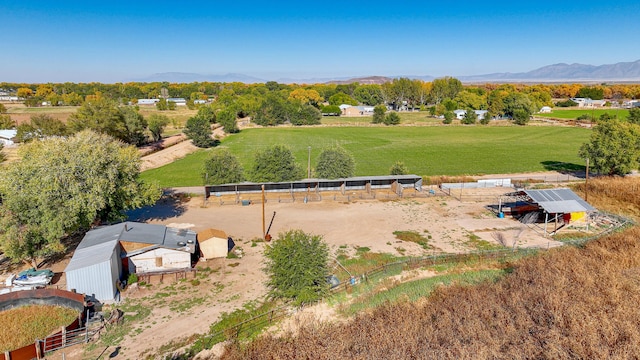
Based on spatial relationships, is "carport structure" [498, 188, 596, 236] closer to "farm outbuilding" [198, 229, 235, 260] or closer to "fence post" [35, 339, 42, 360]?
"farm outbuilding" [198, 229, 235, 260]

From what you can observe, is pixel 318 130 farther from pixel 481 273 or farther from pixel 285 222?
pixel 481 273

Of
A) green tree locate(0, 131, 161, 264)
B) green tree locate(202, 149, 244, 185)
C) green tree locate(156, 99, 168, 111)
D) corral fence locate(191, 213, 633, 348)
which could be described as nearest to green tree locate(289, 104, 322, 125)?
green tree locate(156, 99, 168, 111)

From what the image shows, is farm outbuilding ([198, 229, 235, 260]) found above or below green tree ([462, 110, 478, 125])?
below

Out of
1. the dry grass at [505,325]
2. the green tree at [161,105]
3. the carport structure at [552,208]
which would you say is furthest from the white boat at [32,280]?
the green tree at [161,105]

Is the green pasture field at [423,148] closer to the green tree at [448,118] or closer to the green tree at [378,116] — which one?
the green tree at [448,118]

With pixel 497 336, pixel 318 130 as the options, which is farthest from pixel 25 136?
pixel 497 336
